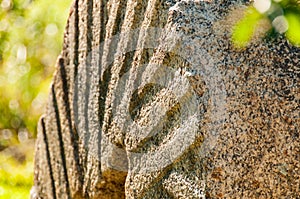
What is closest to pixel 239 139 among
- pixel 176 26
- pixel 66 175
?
pixel 176 26

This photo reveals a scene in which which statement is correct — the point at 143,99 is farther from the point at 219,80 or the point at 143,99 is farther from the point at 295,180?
the point at 295,180

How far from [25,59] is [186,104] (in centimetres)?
264

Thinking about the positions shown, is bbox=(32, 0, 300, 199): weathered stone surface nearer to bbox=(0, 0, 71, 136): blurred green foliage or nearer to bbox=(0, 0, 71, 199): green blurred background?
bbox=(0, 0, 71, 199): green blurred background

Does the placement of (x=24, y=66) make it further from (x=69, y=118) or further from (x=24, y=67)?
(x=69, y=118)

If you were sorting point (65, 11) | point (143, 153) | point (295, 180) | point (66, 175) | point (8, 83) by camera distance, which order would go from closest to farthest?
point (295, 180), point (143, 153), point (66, 175), point (65, 11), point (8, 83)

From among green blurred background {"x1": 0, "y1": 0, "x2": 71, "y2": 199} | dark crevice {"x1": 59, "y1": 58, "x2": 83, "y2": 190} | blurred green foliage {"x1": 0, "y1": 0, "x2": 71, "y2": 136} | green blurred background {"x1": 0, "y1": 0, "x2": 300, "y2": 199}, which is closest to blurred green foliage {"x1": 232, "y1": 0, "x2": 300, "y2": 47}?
dark crevice {"x1": 59, "y1": 58, "x2": 83, "y2": 190}

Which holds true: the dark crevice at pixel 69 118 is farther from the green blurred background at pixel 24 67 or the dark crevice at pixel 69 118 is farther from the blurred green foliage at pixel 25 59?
the blurred green foliage at pixel 25 59

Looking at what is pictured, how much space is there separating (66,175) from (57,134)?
115 millimetres

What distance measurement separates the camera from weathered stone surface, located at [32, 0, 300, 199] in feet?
3.76

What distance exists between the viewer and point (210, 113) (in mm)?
1163

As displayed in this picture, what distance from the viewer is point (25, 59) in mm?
3750

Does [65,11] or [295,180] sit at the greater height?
[65,11]

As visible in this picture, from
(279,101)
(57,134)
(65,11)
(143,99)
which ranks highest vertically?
(65,11)

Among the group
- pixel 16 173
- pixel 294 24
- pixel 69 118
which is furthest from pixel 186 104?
pixel 16 173
